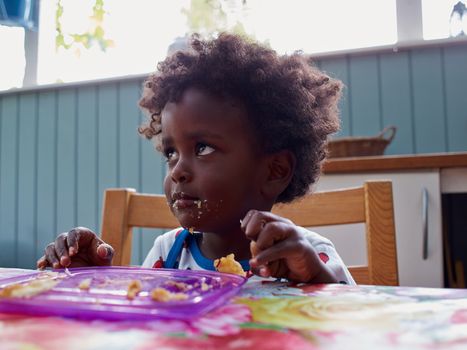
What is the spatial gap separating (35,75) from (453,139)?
194 cm

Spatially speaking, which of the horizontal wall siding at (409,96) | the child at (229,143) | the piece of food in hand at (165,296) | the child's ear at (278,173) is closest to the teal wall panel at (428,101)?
the horizontal wall siding at (409,96)

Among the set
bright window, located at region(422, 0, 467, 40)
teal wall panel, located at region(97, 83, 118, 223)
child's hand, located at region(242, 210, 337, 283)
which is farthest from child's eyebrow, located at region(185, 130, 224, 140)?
teal wall panel, located at region(97, 83, 118, 223)

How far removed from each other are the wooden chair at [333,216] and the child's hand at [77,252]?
0.69 ft

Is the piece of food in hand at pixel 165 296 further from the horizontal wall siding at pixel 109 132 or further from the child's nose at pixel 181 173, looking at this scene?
the horizontal wall siding at pixel 109 132

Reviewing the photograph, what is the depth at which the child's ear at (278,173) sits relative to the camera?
31.1 inches

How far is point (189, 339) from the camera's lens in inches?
9.8

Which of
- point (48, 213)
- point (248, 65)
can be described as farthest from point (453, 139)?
point (48, 213)

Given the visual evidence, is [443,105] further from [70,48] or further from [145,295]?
[70,48]

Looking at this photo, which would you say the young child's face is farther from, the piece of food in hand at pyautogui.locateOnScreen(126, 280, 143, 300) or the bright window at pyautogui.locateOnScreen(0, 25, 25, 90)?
the bright window at pyautogui.locateOnScreen(0, 25, 25, 90)

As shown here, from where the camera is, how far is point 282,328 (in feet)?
0.88

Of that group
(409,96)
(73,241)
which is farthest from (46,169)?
(73,241)

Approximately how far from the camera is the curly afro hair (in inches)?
30.5

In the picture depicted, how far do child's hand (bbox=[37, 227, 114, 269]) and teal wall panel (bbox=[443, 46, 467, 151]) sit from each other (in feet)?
4.47

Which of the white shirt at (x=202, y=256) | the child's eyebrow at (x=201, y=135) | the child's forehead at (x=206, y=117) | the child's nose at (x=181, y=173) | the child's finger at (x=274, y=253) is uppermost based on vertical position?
the child's forehead at (x=206, y=117)
